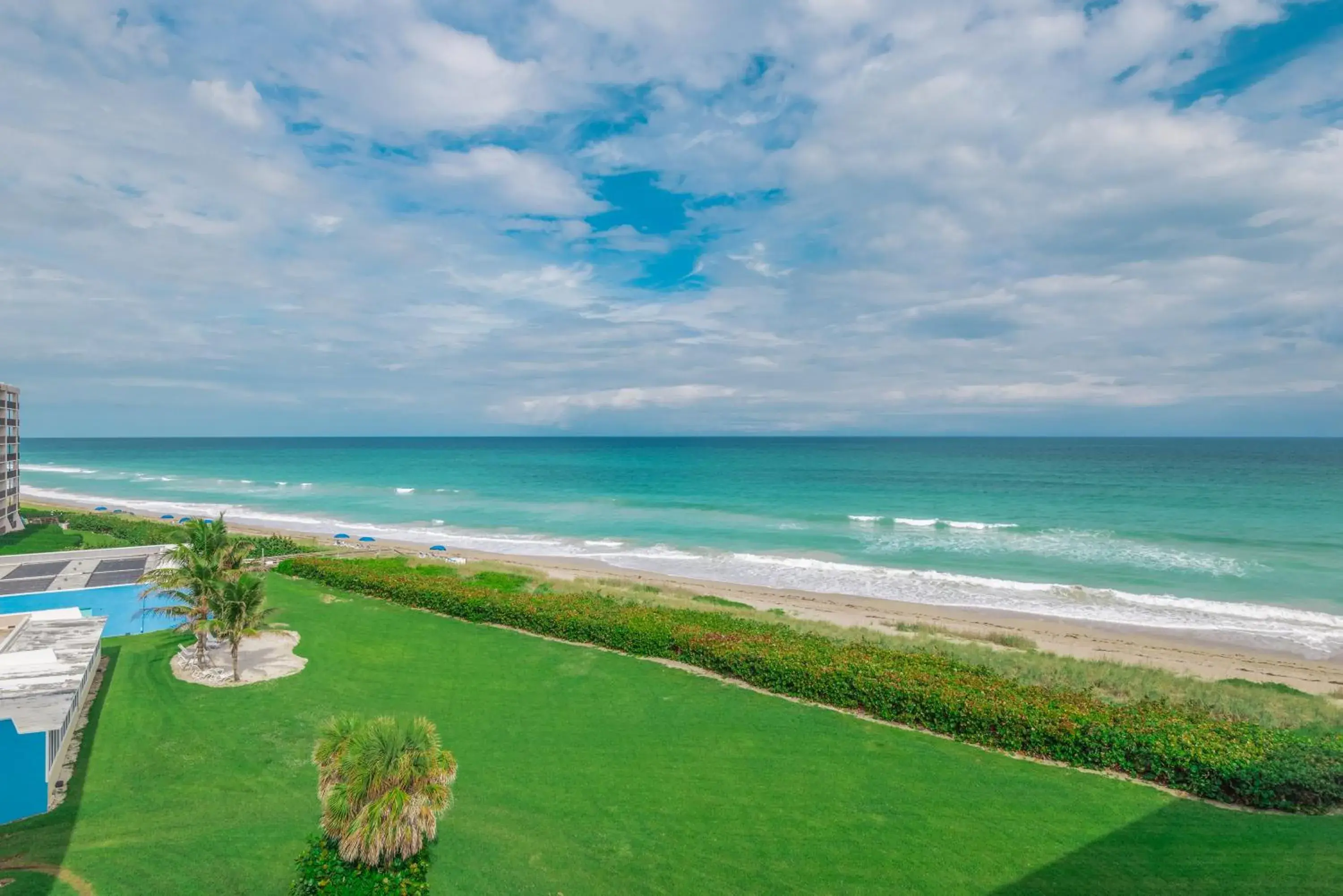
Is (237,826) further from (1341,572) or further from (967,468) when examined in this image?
(967,468)

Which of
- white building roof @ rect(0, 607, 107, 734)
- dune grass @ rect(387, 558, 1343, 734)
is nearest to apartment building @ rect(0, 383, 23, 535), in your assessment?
dune grass @ rect(387, 558, 1343, 734)

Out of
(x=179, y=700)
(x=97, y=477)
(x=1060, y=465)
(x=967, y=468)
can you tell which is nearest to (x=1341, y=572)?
(x=179, y=700)

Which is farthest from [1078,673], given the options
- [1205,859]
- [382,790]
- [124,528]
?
[124,528]

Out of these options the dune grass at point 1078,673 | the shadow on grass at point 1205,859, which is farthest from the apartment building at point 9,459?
the shadow on grass at point 1205,859

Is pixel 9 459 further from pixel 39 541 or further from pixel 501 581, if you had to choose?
pixel 501 581

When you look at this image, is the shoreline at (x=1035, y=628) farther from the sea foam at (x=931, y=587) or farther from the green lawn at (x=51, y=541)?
the green lawn at (x=51, y=541)

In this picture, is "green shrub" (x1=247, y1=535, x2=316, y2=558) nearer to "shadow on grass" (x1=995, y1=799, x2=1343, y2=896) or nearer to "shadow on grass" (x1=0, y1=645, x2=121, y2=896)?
"shadow on grass" (x1=0, y1=645, x2=121, y2=896)
